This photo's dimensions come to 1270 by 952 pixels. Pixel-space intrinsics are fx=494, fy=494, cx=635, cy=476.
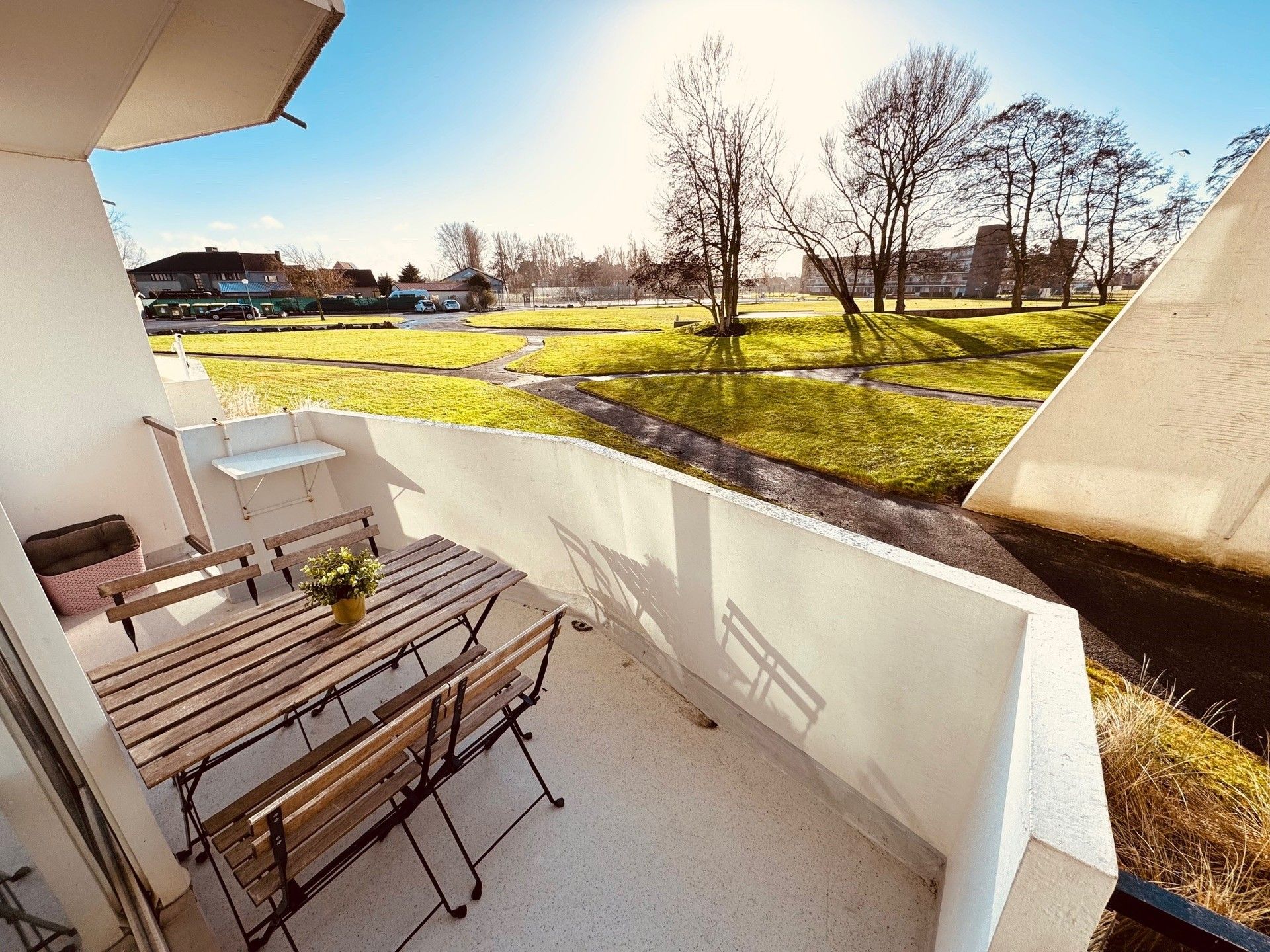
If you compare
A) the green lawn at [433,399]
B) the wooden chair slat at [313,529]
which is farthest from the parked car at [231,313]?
the wooden chair slat at [313,529]

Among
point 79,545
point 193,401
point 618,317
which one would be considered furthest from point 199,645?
point 618,317

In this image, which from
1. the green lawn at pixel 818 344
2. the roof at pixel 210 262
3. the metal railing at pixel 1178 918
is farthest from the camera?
the roof at pixel 210 262

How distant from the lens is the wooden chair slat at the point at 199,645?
2588 millimetres

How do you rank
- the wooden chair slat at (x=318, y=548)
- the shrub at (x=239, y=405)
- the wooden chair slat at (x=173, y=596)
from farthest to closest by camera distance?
the shrub at (x=239, y=405)
the wooden chair slat at (x=318, y=548)
the wooden chair slat at (x=173, y=596)

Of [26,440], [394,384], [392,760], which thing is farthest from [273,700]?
[394,384]

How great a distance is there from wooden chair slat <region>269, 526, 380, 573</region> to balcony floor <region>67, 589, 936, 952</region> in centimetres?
117

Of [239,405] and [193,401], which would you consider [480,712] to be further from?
[239,405]

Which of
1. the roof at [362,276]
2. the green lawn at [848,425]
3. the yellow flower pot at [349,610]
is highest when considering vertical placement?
the roof at [362,276]

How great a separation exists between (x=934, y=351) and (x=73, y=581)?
2106 cm

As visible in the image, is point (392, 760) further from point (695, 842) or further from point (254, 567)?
point (254, 567)

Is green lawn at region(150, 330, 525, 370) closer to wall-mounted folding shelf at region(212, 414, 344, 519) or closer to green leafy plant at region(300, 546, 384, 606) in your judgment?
wall-mounted folding shelf at region(212, 414, 344, 519)

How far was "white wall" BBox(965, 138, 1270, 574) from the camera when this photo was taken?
4.32m

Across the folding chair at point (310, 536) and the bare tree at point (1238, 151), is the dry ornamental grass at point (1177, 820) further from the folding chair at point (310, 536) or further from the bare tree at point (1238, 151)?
the bare tree at point (1238, 151)

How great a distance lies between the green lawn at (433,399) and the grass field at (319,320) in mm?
25190
